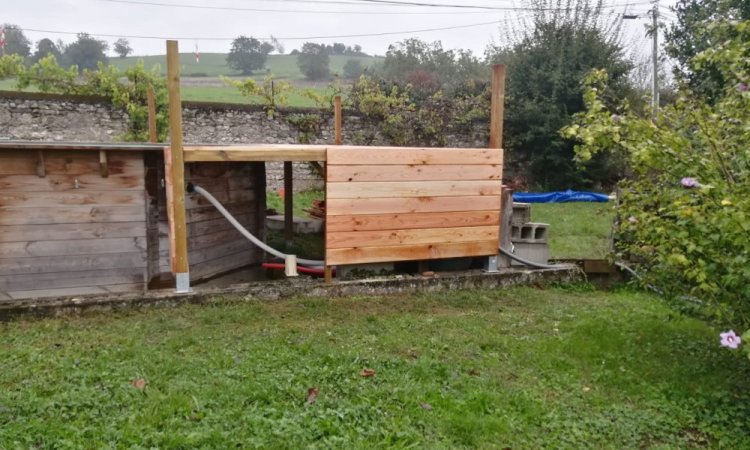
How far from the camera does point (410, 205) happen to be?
618 centimetres

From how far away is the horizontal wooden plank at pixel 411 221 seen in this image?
5914mm

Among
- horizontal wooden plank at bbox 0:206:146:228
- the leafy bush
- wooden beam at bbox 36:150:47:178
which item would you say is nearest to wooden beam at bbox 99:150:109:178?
horizontal wooden plank at bbox 0:206:146:228

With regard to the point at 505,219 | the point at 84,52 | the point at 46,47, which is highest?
the point at 46,47

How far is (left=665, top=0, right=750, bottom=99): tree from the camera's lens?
11680 mm

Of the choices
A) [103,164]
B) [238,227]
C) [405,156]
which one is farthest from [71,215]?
[405,156]

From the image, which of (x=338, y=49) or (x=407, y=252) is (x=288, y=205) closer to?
(x=407, y=252)

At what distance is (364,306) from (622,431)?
2.73m

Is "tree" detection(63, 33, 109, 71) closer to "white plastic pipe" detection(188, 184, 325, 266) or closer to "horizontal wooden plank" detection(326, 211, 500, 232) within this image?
"white plastic pipe" detection(188, 184, 325, 266)

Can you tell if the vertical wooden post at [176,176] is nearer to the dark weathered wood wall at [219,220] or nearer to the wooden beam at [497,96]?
the dark weathered wood wall at [219,220]

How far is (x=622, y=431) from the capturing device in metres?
3.37

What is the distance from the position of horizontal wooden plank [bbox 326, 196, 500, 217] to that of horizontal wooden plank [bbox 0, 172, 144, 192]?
1928mm

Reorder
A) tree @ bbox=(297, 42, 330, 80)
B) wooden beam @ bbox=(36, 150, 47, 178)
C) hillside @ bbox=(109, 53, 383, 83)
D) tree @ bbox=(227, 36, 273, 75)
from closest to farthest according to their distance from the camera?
wooden beam @ bbox=(36, 150, 47, 178), hillside @ bbox=(109, 53, 383, 83), tree @ bbox=(227, 36, 273, 75), tree @ bbox=(297, 42, 330, 80)

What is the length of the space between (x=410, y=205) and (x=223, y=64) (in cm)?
4162

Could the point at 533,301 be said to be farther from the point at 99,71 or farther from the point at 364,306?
the point at 99,71
